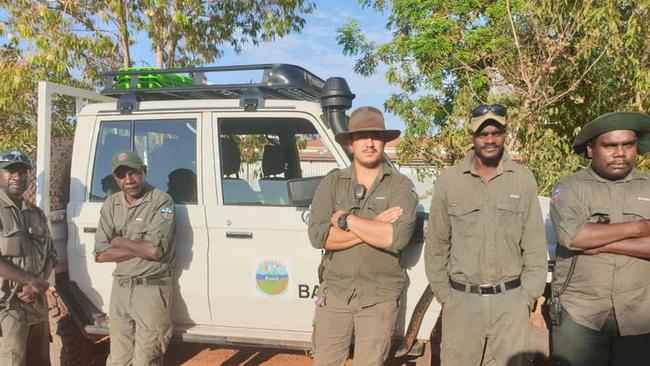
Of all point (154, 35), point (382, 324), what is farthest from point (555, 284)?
point (154, 35)

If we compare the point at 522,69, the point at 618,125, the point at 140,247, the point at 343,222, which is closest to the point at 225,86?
the point at 140,247

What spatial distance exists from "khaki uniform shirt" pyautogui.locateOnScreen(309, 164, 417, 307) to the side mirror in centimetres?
15

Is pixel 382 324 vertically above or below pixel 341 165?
below

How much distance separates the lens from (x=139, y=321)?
3291 millimetres

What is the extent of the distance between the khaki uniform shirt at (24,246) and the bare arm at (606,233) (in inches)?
122

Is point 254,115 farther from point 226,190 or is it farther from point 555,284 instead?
point 555,284

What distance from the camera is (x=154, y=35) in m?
8.99

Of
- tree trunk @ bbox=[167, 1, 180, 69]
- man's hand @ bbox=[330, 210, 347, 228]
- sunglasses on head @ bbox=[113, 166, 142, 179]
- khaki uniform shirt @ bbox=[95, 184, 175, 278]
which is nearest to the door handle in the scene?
khaki uniform shirt @ bbox=[95, 184, 175, 278]

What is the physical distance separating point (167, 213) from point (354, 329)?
1381mm

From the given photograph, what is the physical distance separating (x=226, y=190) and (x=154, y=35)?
6461mm

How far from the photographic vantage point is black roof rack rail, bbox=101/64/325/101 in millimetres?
3496

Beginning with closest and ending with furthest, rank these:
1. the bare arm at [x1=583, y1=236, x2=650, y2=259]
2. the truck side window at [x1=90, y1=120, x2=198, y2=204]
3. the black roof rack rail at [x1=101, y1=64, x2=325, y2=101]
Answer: the bare arm at [x1=583, y1=236, x2=650, y2=259], the black roof rack rail at [x1=101, y1=64, x2=325, y2=101], the truck side window at [x1=90, y1=120, x2=198, y2=204]

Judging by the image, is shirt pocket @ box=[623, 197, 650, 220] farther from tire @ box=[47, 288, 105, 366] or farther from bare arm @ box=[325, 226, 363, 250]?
tire @ box=[47, 288, 105, 366]

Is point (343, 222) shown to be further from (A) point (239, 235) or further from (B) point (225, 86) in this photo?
(B) point (225, 86)
